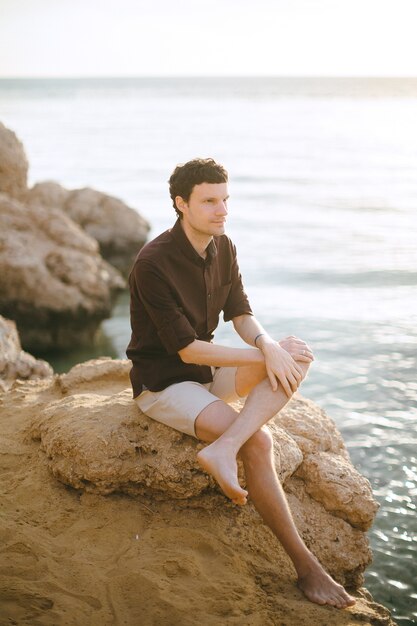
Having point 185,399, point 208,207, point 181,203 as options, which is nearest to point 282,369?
point 185,399

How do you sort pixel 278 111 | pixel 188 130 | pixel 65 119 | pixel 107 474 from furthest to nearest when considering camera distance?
pixel 278 111 < pixel 65 119 < pixel 188 130 < pixel 107 474

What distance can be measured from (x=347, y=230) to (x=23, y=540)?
15.0 m

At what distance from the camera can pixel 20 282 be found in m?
9.48

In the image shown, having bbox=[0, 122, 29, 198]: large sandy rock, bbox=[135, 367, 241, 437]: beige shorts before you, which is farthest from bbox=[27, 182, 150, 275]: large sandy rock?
bbox=[135, 367, 241, 437]: beige shorts

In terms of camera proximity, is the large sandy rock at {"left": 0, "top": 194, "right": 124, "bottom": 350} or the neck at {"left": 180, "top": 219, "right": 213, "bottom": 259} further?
the large sandy rock at {"left": 0, "top": 194, "right": 124, "bottom": 350}

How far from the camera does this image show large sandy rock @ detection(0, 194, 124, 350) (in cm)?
953

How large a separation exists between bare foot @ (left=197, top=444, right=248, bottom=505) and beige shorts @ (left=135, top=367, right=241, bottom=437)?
1.06ft

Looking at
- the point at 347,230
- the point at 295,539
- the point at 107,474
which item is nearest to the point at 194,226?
the point at 107,474

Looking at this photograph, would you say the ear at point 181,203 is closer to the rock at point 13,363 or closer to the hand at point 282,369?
the hand at point 282,369

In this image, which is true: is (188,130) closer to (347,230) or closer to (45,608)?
(347,230)

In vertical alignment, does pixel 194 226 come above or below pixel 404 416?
above

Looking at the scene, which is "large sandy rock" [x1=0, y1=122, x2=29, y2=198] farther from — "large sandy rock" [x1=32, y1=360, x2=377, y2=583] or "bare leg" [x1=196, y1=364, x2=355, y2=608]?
"bare leg" [x1=196, y1=364, x2=355, y2=608]

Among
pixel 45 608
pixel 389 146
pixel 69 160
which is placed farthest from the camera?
pixel 389 146

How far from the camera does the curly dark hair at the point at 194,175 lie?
13.2 ft
